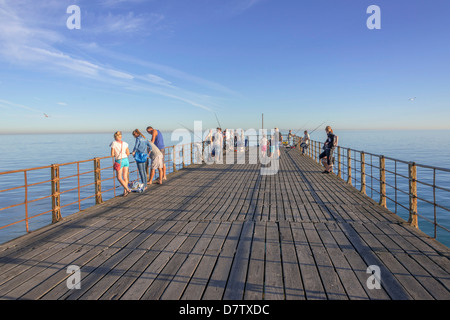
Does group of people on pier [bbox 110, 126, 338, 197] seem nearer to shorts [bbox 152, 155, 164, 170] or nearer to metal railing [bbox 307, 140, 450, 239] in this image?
shorts [bbox 152, 155, 164, 170]

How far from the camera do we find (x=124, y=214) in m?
5.60

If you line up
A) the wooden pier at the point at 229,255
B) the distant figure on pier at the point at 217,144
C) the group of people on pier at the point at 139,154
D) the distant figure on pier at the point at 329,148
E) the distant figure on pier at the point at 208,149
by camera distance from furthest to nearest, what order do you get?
the distant figure on pier at the point at 208,149
the distant figure on pier at the point at 217,144
the distant figure on pier at the point at 329,148
the group of people on pier at the point at 139,154
the wooden pier at the point at 229,255

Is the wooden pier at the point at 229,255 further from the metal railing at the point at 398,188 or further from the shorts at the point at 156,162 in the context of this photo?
the shorts at the point at 156,162

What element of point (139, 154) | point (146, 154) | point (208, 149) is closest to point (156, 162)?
point (146, 154)

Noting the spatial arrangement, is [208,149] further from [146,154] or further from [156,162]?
[146,154]

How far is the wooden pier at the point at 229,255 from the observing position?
2775 mm

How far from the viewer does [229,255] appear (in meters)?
3.61

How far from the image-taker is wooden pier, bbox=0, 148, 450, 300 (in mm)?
2775

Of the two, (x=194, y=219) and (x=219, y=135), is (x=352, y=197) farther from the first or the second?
(x=219, y=135)

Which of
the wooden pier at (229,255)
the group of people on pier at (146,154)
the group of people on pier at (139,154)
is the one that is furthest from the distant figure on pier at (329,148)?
the group of people on pier at (139,154)

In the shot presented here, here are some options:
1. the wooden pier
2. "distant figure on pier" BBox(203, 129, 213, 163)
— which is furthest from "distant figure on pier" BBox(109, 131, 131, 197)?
"distant figure on pier" BBox(203, 129, 213, 163)

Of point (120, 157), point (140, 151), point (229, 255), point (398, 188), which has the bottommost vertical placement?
point (398, 188)

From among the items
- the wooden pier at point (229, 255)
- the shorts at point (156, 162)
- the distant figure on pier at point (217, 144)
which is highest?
the distant figure on pier at point (217, 144)
